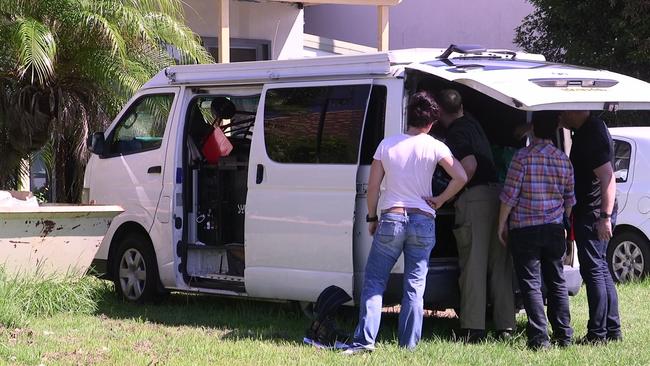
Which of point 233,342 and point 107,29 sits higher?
point 107,29

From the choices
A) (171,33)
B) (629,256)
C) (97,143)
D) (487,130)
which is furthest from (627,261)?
(171,33)

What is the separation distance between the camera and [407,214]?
6.97m

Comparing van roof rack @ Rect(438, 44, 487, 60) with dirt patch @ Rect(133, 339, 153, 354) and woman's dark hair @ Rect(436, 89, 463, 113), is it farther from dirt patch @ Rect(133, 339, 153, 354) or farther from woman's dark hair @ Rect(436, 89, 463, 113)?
dirt patch @ Rect(133, 339, 153, 354)

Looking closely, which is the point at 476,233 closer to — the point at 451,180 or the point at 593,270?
the point at 451,180

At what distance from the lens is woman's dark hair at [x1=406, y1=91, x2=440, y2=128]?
22.9 ft

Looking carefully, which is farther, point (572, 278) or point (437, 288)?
point (572, 278)

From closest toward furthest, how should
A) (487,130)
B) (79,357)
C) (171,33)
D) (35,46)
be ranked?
(79,357) → (487,130) → (35,46) → (171,33)

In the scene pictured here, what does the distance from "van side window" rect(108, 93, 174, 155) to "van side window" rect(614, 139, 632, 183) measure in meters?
4.97

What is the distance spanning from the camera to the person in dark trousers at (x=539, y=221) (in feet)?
23.5

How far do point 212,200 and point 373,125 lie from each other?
2211 mm

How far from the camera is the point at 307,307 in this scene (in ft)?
27.1

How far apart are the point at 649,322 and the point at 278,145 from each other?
3.43 m

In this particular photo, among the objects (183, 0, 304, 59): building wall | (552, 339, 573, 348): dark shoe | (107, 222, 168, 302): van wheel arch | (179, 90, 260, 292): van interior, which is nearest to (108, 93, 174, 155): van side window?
(179, 90, 260, 292): van interior

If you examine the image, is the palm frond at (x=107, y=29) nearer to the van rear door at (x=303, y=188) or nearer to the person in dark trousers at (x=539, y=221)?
the van rear door at (x=303, y=188)
